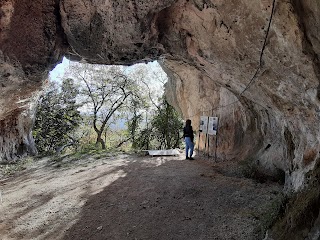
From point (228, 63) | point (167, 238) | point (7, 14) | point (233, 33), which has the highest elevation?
point (7, 14)

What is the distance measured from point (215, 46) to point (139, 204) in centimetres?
376

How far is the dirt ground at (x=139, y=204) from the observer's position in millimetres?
4957

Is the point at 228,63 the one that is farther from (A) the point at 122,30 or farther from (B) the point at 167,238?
(B) the point at 167,238

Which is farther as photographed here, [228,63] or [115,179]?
[115,179]

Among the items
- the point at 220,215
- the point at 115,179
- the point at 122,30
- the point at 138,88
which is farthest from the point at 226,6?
the point at 138,88

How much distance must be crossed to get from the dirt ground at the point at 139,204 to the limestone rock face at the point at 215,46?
1.08m

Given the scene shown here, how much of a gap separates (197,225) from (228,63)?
3331 mm

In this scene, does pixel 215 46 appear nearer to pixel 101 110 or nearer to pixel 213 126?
pixel 213 126

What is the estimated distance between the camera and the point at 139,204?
6078mm

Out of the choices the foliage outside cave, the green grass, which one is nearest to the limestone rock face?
the green grass

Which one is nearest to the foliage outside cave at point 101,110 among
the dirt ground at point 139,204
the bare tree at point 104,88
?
the bare tree at point 104,88

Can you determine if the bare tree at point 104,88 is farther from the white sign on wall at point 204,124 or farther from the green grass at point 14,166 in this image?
the white sign on wall at point 204,124

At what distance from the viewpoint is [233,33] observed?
510cm

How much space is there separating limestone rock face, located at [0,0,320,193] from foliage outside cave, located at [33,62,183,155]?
936 cm
